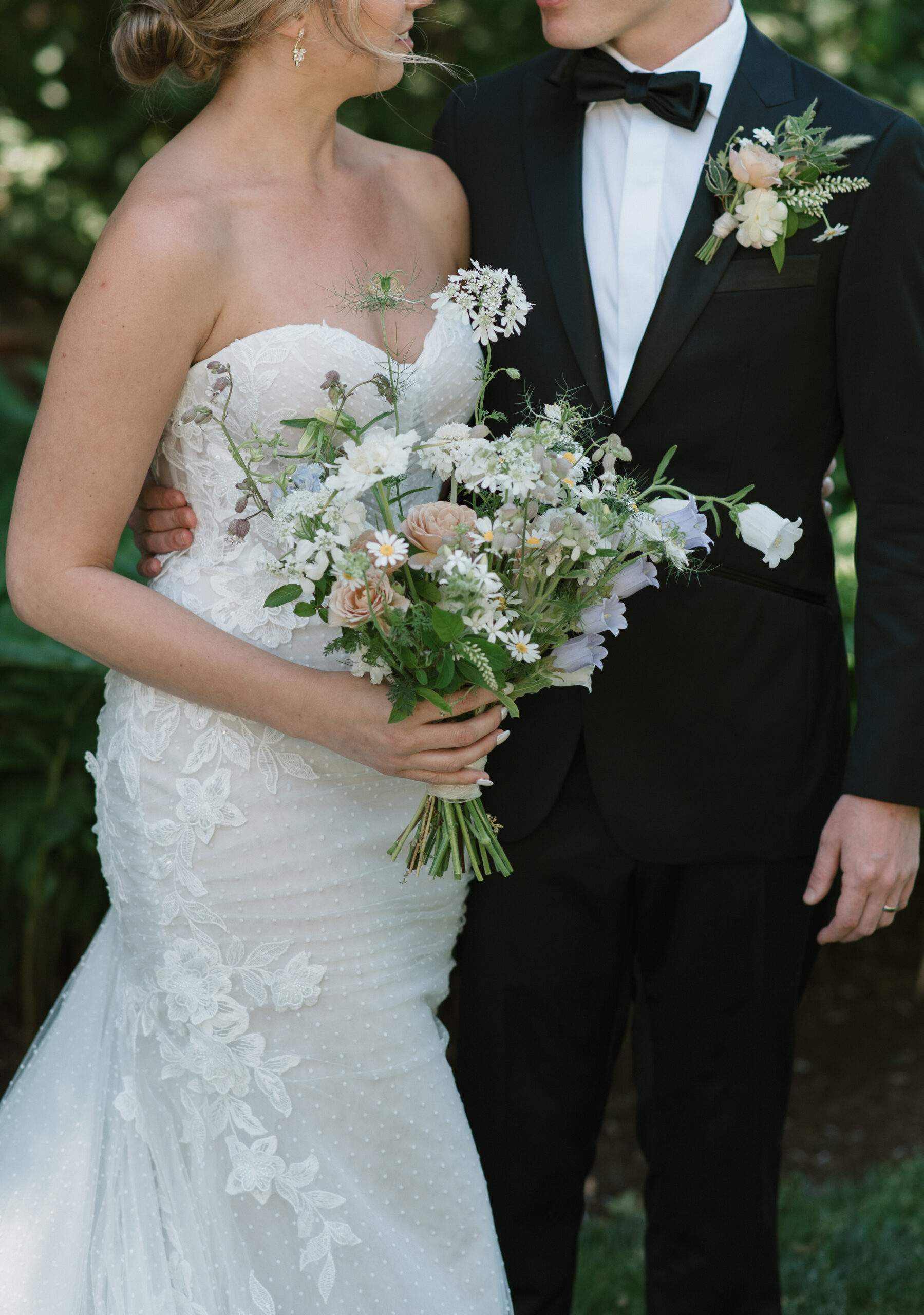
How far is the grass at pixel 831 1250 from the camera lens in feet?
10.3

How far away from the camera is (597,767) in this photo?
2.35 meters

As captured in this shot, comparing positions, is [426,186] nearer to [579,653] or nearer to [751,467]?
[751,467]

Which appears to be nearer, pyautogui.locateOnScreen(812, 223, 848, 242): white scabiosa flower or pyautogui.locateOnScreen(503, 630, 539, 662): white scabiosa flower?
pyautogui.locateOnScreen(503, 630, 539, 662): white scabiosa flower

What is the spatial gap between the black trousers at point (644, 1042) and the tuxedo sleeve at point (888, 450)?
13.3 inches

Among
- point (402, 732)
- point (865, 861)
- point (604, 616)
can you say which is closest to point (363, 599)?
point (402, 732)

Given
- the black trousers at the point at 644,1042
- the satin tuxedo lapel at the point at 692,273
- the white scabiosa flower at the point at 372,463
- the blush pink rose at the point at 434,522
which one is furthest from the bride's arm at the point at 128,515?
the satin tuxedo lapel at the point at 692,273

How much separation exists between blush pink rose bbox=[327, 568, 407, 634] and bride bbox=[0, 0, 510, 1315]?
284 millimetres

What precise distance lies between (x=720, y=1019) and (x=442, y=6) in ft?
12.5

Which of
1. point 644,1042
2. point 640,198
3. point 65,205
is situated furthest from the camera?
point 65,205

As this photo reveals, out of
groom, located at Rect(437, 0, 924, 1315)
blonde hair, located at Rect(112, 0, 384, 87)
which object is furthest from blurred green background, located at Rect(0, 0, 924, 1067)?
groom, located at Rect(437, 0, 924, 1315)

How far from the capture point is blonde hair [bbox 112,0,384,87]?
2113 mm

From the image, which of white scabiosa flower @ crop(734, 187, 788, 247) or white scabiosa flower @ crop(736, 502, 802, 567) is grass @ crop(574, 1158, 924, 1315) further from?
white scabiosa flower @ crop(734, 187, 788, 247)

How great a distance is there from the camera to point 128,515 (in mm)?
2086

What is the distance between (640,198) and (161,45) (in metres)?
0.87
